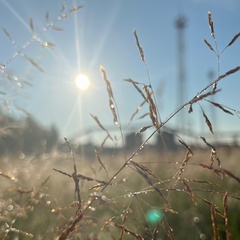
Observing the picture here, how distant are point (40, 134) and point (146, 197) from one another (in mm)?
33159

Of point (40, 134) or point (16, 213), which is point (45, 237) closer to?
point (16, 213)

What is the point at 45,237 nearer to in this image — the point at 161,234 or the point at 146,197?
the point at 161,234

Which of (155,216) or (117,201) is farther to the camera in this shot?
(117,201)

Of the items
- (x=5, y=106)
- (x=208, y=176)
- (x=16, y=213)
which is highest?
(x=208, y=176)

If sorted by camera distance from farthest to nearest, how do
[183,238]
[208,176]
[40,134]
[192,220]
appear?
[40,134], [208,176], [192,220], [183,238]

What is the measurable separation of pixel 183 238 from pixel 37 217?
92 cm

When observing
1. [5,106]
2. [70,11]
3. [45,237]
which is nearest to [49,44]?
[70,11]

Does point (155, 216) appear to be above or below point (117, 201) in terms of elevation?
below

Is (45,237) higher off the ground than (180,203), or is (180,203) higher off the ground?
(180,203)

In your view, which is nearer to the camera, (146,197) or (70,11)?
(70,11)

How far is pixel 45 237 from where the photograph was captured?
7.02 ft

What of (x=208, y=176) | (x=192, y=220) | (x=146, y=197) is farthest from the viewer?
(x=208, y=176)

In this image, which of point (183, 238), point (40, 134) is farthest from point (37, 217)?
point (40, 134)

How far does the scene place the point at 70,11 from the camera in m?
1.67
